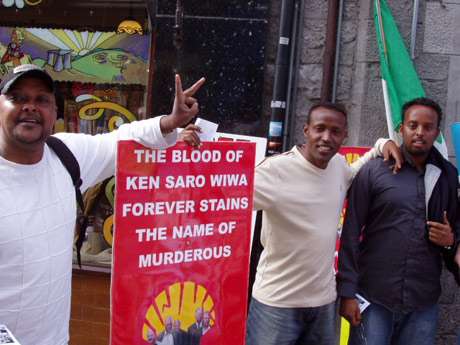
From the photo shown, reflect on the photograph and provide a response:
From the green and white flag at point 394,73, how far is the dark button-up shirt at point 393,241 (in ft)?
3.28

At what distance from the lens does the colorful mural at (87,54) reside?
470 cm

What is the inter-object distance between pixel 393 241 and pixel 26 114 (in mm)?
1859

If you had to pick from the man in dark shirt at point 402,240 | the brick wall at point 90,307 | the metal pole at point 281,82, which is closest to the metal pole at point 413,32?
the metal pole at point 281,82

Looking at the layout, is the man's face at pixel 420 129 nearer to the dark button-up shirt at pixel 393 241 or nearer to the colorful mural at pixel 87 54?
the dark button-up shirt at pixel 393 241

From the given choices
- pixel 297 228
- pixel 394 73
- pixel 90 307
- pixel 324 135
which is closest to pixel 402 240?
pixel 297 228

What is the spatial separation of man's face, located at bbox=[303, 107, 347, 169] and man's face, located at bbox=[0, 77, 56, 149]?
4.36 feet

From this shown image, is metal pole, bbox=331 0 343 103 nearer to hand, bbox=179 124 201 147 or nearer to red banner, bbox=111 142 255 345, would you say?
red banner, bbox=111 142 255 345

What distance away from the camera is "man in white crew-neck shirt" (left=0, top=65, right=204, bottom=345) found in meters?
2.11

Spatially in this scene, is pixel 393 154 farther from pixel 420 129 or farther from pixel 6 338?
pixel 6 338

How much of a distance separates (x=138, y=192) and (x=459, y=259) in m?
1.64

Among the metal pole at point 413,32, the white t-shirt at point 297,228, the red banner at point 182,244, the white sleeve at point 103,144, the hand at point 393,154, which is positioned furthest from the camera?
the metal pole at point 413,32

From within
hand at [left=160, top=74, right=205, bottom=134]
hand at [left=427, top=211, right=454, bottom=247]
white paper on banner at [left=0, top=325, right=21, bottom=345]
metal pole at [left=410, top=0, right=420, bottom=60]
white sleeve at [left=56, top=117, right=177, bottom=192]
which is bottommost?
white paper on banner at [left=0, top=325, right=21, bottom=345]

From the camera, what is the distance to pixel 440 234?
3125mm

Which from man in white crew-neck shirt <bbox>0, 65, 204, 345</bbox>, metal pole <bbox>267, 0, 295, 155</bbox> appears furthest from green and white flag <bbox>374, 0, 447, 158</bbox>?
man in white crew-neck shirt <bbox>0, 65, 204, 345</bbox>
